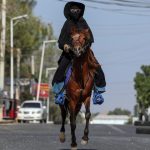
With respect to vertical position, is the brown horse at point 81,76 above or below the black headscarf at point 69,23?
below

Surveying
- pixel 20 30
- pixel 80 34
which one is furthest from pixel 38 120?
pixel 80 34

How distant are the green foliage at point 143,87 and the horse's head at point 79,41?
7541cm

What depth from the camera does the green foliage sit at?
90.0 metres

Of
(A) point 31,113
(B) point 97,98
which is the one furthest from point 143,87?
(B) point 97,98

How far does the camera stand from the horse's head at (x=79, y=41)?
44.4ft

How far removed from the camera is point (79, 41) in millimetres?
13625

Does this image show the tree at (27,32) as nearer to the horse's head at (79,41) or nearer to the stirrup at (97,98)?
the stirrup at (97,98)

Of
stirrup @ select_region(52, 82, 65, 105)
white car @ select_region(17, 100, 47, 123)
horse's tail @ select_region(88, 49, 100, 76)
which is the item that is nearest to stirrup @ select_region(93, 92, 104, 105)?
horse's tail @ select_region(88, 49, 100, 76)

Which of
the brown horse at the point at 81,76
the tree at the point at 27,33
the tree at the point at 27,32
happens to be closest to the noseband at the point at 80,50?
the brown horse at the point at 81,76

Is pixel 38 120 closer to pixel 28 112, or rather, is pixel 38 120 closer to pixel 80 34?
pixel 28 112

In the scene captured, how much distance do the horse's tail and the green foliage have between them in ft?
246

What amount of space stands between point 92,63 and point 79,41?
1.99 ft

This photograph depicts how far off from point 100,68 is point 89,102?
2.25 feet

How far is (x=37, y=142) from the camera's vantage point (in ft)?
55.4
